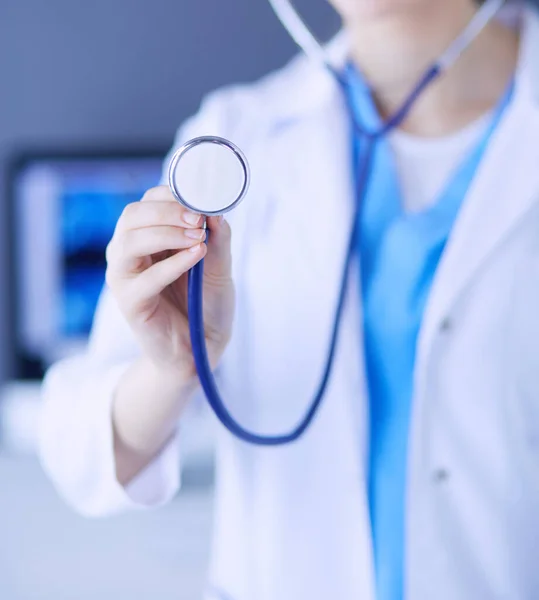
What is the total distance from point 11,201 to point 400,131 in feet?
3.24

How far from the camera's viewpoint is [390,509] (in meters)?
0.69

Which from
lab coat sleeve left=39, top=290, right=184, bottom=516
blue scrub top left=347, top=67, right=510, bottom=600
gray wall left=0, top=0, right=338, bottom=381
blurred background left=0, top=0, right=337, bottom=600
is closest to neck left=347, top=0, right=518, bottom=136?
blue scrub top left=347, top=67, right=510, bottom=600

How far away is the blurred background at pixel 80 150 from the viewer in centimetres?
134

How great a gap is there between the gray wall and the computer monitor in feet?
0.42

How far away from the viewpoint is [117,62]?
5.39ft

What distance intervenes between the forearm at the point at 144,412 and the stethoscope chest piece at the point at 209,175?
0.62ft

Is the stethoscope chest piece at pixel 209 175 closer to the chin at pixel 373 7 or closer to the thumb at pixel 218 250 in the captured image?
the thumb at pixel 218 250

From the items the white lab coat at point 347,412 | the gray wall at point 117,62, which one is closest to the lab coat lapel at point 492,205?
the white lab coat at point 347,412

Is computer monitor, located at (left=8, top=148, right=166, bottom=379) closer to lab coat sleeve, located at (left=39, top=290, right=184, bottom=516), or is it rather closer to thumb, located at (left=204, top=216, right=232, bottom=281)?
lab coat sleeve, located at (left=39, top=290, right=184, bottom=516)

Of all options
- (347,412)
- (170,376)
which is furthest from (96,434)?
(347,412)

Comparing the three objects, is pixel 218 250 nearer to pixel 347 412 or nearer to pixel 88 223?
pixel 347 412

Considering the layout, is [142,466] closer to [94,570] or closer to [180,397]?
[180,397]

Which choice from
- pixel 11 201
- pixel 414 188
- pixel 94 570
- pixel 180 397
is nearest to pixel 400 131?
pixel 414 188

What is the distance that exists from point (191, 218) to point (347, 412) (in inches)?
11.3
